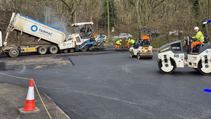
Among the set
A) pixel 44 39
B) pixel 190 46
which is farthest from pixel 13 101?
→ pixel 44 39

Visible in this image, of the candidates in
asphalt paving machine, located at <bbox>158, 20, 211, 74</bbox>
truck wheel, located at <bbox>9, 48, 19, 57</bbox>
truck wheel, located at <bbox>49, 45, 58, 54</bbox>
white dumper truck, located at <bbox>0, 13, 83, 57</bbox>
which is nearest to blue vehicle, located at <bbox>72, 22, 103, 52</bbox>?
white dumper truck, located at <bbox>0, 13, 83, 57</bbox>

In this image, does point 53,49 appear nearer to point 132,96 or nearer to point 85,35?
point 85,35

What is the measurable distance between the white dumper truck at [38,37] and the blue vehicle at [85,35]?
18.1 inches

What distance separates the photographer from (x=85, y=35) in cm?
2467

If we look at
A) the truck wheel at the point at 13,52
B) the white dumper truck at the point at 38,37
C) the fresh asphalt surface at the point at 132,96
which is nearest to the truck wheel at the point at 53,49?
the white dumper truck at the point at 38,37

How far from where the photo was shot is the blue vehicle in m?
24.3

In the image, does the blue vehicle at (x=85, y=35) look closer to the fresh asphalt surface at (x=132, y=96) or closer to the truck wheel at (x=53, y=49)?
the truck wheel at (x=53, y=49)

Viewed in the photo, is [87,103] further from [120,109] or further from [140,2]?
[140,2]

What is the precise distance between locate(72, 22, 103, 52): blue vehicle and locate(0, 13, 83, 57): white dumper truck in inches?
18.1

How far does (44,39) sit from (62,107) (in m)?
17.7

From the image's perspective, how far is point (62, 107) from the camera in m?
5.41

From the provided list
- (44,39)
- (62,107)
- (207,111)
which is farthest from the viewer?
(44,39)

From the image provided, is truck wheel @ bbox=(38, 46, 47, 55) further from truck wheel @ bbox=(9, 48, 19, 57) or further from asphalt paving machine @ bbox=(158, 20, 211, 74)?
asphalt paving machine @ bbox=(158, 20, 211, 74)

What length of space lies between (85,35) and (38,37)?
5100mm
